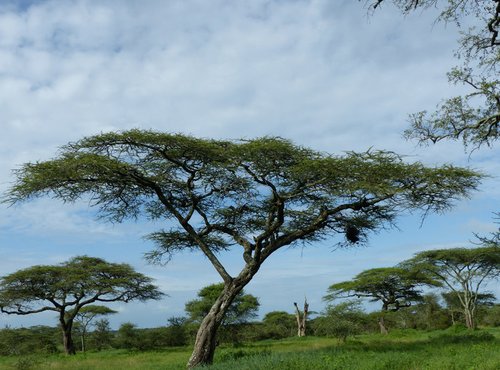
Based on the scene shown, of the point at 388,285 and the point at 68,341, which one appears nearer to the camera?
the point at 68,341

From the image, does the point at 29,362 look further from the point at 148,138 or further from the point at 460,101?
the point at 460,101

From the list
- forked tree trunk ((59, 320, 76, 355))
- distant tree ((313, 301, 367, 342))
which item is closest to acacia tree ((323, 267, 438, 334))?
distant tree ((313, 301, 367, 342))

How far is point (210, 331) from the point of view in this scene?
17281 millimetres

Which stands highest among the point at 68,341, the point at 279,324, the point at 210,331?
the point at 210,331

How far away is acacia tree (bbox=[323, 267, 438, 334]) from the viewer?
42.3 m

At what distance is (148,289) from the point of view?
37562mm

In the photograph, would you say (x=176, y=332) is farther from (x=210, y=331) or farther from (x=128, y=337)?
(x=210, y=331)

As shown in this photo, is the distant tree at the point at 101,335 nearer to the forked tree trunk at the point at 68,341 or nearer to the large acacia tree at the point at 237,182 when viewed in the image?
the forked tree trunk at the point at 68,341

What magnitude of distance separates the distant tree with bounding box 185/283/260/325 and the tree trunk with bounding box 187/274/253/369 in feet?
73.5

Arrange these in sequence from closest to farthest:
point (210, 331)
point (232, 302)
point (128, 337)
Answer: point (210, 331), point (232, 302), point (128, 337)

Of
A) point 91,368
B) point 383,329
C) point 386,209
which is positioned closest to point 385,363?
point 386,209

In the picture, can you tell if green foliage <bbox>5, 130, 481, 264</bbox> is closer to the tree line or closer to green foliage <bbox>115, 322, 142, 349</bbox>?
the tree line

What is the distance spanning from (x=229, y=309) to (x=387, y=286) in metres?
14.1

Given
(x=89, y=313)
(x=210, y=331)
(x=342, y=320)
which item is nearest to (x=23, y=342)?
(x=89, y=313)
